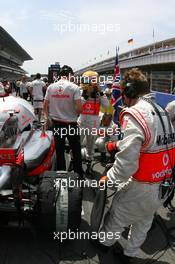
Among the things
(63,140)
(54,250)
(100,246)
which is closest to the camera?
(100,246)

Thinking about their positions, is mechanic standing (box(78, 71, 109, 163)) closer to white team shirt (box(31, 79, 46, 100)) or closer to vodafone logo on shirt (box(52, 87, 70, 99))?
vodafone logo on shirt (box(52, 87, 70, 99))

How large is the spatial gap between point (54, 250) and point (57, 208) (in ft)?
1.51

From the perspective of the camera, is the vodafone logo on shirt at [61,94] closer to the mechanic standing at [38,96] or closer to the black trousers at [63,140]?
the black trousers at [63,140]

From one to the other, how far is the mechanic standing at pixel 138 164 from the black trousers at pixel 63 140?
2046mm

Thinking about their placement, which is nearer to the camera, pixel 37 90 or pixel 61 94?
pixel 61 94

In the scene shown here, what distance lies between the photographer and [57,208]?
323 cm

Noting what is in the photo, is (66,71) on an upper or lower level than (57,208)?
upper

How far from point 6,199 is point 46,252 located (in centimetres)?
64

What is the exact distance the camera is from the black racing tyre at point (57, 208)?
322 cm

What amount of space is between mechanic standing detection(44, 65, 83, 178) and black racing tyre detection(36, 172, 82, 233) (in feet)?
5.68

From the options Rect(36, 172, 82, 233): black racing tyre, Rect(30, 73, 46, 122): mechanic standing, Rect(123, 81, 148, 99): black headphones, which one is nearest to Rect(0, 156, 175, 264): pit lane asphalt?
Rect(36, 172, 82, 233): black racing tyre

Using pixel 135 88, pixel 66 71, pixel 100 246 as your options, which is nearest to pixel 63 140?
pixel 66 71

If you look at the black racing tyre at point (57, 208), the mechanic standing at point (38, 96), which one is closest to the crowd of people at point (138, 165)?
the black racing tyre at point (57, 208)

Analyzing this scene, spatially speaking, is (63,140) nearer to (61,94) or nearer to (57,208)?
(61,94)
